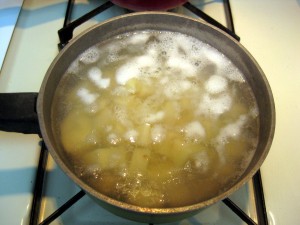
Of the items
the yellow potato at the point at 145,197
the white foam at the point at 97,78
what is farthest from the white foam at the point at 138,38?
the yellow potato at the point at 145,197

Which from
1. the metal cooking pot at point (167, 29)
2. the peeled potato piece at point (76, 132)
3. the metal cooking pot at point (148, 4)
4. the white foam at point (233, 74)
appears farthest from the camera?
the metal cooking pot at point (148, 4)

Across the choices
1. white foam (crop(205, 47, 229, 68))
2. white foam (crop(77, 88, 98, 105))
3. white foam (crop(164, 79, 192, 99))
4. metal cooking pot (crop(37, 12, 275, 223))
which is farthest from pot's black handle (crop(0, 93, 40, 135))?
white foam (crop(205, 47, 229, 68))

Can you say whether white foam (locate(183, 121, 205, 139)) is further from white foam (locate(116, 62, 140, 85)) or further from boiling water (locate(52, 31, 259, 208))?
white foam (locate(116, 62, 140, 85))

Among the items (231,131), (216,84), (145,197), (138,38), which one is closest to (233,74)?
(216,84)

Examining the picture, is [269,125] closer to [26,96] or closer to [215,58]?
[215,58]

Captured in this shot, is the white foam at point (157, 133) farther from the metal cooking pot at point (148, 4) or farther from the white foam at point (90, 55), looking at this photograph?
the metal cooking pot at point (148, 4)

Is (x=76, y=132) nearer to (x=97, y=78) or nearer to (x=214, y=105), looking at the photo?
(x=97, y=78)
